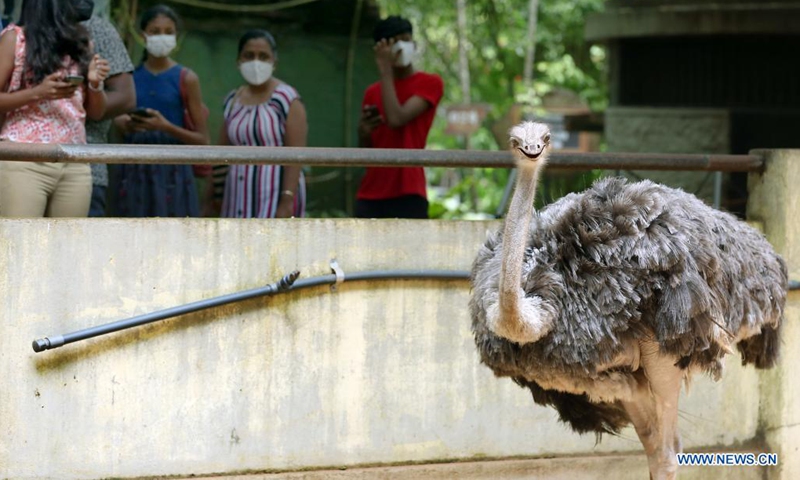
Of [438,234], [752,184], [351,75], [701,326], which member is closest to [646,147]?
[351,75]

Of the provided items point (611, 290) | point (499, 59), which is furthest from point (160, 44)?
point (499, 59)

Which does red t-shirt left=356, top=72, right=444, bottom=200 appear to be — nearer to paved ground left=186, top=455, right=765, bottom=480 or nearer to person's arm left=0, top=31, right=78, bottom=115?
paved ground left=186, top=455, right=765, bottom=480

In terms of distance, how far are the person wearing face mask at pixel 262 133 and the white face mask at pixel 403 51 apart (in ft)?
2.11

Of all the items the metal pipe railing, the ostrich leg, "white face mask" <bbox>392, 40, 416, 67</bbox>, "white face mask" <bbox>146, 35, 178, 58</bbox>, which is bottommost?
the ostrich leg

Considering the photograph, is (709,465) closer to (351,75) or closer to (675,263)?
(675,263)

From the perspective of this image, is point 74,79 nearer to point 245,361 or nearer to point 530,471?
point 245,361

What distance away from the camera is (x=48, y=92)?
5.39 metres

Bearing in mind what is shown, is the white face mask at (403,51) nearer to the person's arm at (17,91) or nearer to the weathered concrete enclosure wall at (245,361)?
the weathered concrete enclosure wall at (245,361)

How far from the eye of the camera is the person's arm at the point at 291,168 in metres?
6.32

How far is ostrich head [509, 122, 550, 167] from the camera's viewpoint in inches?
162

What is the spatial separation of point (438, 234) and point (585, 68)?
13.8 meters

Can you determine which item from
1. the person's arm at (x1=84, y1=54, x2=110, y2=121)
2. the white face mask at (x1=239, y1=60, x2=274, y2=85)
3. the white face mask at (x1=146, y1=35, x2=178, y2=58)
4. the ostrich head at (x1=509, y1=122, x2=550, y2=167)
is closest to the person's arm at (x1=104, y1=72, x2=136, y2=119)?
the person's arm at (x1=84, y1=54, x2=110, y2=121)

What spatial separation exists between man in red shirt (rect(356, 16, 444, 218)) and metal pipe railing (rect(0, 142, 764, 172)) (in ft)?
3.88
